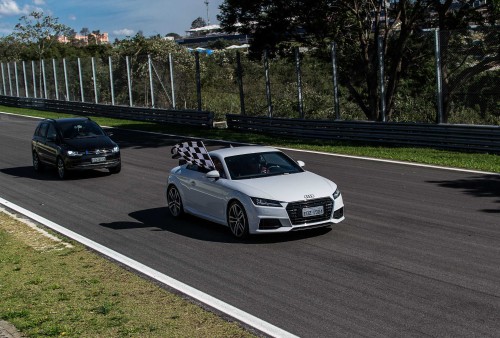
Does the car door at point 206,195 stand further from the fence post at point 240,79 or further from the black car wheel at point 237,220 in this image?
the fence post at point 240,79

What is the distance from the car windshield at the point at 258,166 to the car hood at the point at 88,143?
848 centimetres

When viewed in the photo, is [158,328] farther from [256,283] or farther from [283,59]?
[283,59]

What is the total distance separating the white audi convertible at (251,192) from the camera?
1124 cm

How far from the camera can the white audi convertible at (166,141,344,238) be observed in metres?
11.2

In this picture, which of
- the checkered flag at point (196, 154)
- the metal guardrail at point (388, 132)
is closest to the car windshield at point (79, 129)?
the checkered flag at point (196, 154)

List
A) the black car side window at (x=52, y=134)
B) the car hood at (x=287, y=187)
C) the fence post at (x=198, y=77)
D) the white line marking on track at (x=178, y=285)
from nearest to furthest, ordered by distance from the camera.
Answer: the white line marking on track at (x=178, y=285), the car hood at (x=287, y=187), the black car side window at (x=52, y=134), the fence post at (x=198, y=77)

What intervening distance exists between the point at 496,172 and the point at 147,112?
23.1m

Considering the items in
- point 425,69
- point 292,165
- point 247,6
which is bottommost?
point 292,165

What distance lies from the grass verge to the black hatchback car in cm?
833

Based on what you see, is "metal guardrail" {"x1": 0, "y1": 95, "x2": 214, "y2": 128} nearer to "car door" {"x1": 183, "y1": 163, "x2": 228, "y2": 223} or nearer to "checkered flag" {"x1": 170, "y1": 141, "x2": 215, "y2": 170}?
"checkered flag" {"x1": 170, "y1": 141, "x2": 215, "y2": 170}

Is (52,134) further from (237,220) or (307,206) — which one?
(307,206)

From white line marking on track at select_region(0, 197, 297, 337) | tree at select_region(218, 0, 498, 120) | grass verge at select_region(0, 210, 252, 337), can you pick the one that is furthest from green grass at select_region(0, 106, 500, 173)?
grass verge at select_region(0, 210, 252, 337)

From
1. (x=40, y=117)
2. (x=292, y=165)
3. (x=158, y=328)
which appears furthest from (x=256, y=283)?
(x=40, y=117)

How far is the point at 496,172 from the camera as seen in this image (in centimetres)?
1711
